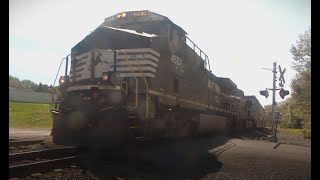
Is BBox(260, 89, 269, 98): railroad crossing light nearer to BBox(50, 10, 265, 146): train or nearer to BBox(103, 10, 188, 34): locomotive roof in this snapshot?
Answer: BBox(50, 10, 265, 146): train

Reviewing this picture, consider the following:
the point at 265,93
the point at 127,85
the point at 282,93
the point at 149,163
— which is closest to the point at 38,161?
the point at 149,163

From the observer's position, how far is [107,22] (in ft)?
37.7

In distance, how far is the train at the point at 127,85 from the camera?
7.90m

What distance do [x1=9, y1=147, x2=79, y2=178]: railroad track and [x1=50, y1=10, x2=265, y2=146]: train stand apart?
734 millimetres

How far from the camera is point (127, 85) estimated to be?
8.31 m

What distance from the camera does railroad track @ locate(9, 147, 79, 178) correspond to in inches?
218

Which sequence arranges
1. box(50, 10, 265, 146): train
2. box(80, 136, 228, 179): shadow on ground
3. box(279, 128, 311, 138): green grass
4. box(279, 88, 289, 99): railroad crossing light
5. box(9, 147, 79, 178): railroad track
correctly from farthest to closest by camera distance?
box(279, 128, 311, 138): green grass
box(279, 88, 289, 99): railroad crossing light
box(50, 10, 265, 146): train
box(80, 136, 228, 179): shadow on ground
box(9, 147, 79, 178): railroad track

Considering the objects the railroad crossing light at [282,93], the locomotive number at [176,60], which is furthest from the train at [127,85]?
the railroad crossing light at [282,93]

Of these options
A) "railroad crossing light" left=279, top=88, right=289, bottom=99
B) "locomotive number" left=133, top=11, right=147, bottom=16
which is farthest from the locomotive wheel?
"railroad crossing light" left=279, top=88, right=289, bottom=99

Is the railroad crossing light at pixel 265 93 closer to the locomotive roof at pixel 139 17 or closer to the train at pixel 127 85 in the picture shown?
the train at pixel 127 85

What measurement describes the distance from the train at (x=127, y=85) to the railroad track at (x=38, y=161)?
0.73 meters

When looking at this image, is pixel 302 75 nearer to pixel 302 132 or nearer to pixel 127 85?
pixel 302 132
